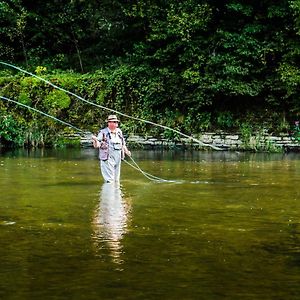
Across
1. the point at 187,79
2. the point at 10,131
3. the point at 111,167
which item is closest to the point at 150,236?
the point at 111,167

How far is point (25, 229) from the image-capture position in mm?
11883

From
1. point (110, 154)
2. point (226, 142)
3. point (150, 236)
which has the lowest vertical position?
point (150, 236)

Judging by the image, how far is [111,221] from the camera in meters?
12.6

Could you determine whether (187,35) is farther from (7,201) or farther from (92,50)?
(7,201)

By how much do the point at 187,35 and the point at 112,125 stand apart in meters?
15.5

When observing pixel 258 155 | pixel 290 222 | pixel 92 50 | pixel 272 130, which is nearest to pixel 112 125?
pixel 290 222

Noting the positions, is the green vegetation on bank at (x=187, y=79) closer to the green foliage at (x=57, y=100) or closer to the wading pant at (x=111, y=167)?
the green foliage at (x=57, y=100)

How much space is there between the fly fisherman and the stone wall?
1322 centimetres

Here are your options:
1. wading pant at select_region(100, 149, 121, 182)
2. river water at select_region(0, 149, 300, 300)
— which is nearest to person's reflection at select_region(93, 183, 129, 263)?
river water at select_region(0, 149, 300, 300)

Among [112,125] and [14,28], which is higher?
[14,28]

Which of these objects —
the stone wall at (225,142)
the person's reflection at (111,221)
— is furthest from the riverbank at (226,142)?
the person's reflection at (111,221)

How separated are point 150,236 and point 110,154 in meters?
7.90

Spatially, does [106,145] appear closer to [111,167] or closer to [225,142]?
[111,167]

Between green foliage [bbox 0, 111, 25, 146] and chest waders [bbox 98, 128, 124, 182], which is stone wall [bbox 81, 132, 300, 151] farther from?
chest waders [bbox 98, 128, 124, 182]
